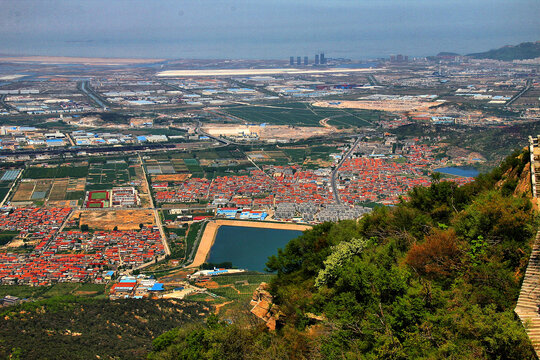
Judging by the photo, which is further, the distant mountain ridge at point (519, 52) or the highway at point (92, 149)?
the distant mountain ridge at point (519, 52)

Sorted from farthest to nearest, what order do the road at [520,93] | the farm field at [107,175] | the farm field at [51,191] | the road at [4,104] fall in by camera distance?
1. the road at [4,104]
2. the road at [520,93]
3. the farm field at [107,175]
4. the farm field at [51,191]

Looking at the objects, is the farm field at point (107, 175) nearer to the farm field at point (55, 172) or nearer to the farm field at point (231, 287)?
the farm field at point (55, 172)

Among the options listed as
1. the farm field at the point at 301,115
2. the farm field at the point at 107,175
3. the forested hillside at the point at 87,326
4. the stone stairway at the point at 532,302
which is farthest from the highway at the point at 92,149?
the stone stairway at the point at 532,302

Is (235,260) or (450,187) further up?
(450,187)

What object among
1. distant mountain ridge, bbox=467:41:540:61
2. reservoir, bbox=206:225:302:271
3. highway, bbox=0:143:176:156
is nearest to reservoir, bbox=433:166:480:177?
reservoir, bbox=206:225:302:271

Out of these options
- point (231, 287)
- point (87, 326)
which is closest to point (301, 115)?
point (231, 287)

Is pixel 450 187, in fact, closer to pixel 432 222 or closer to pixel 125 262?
pixel 432 222

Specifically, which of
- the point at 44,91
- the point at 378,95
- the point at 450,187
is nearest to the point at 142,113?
the point at 44,91
